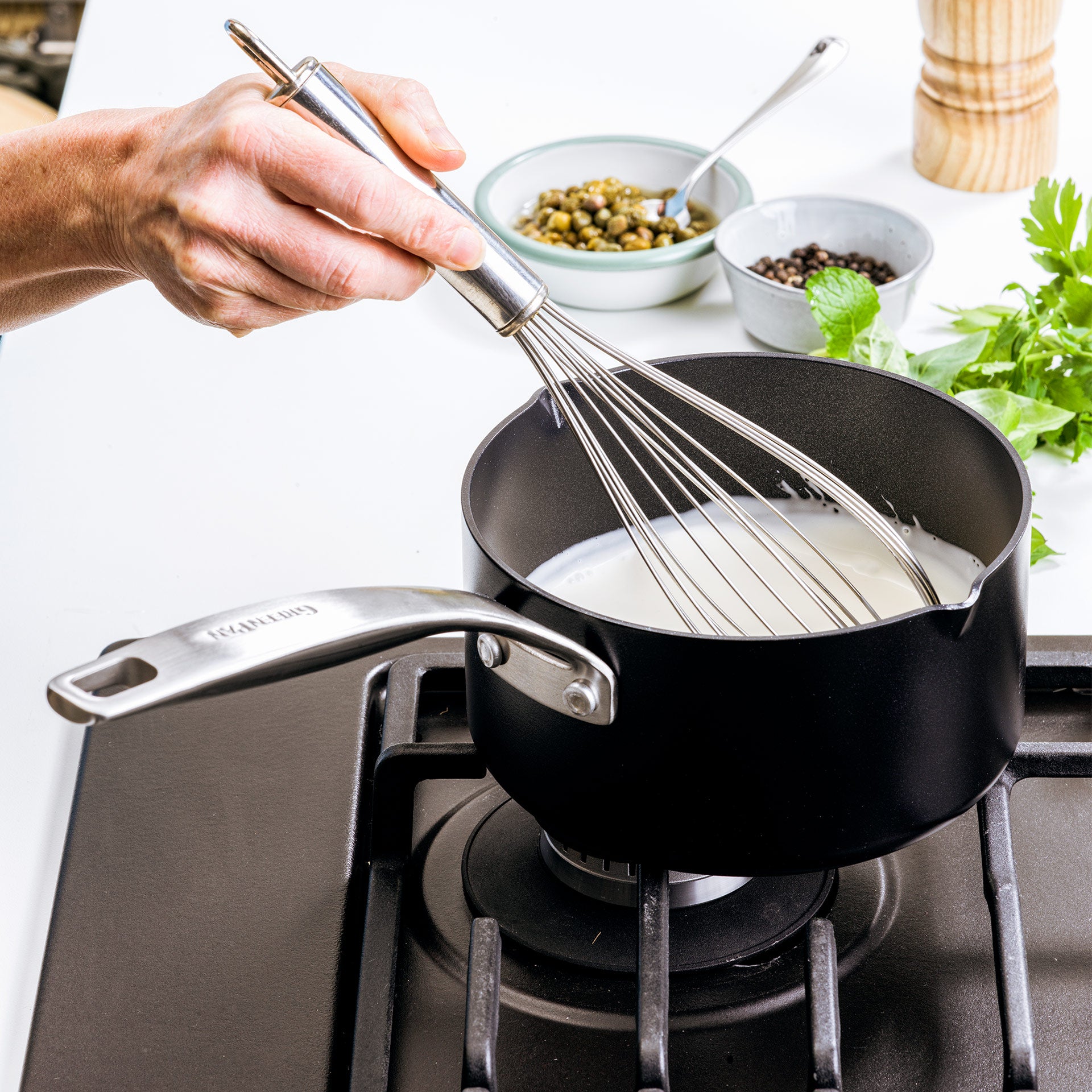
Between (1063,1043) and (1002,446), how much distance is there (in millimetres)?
169

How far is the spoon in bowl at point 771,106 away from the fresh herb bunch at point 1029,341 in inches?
9.3

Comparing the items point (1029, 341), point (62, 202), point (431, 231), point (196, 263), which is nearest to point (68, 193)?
point (62, 202)

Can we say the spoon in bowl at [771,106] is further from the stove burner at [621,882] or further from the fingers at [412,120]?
the stove burner at [621,882]

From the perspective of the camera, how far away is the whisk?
1.21ft

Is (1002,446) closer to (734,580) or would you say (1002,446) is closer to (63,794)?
(734,580)

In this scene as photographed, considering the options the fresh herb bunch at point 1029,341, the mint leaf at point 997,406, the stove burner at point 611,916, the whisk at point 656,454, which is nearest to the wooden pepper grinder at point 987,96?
the fresh herb bunch at point 1029,341

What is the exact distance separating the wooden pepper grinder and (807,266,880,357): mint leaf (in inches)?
11.0

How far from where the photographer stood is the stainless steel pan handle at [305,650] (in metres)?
0.24

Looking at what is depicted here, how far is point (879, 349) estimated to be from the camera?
2.00 feet

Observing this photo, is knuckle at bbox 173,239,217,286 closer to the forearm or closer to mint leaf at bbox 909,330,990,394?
the forearm

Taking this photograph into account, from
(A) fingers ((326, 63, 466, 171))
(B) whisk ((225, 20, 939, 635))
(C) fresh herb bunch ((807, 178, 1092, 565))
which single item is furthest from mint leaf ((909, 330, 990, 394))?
(A) fingers ((326, 63, 466, 171))

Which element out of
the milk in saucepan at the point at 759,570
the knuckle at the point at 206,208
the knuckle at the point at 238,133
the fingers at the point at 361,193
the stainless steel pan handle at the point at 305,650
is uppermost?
the knuckle at the point at 238,133

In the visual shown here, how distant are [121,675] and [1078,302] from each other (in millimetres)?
512

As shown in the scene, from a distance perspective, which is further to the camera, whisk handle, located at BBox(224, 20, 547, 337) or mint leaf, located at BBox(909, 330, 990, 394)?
mint leaf, located at BBox(909, 330, 990, 394)
